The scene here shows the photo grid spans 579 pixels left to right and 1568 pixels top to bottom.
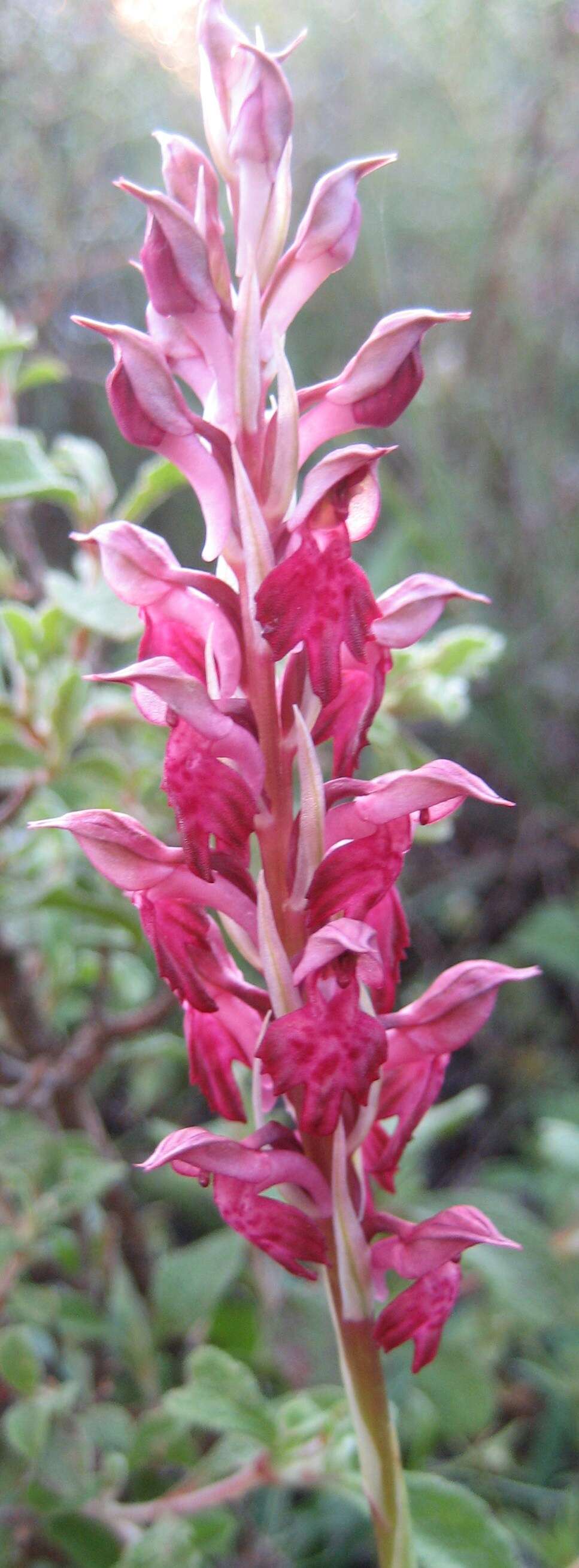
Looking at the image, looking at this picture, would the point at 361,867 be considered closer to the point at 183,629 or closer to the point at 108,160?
the point at 183,629

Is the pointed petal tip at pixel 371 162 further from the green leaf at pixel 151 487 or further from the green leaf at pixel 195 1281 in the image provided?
the green leaf at pixel 195 1281

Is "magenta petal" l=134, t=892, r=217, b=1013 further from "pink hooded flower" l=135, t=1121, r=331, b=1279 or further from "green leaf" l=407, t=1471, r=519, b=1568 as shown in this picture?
"green leaf" l=407, t=1471, r=519, b=1568

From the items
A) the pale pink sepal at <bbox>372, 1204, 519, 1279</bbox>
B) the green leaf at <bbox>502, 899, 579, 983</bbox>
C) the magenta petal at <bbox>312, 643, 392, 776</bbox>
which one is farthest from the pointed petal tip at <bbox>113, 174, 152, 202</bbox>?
the green leaf at <bbox>502, 899, 579, 983</bbox>

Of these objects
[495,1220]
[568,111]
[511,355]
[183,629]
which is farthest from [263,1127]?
[568,111]

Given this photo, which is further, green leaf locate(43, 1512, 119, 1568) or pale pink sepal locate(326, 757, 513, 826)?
green leaf locate(43, 1512, 119, 1568)

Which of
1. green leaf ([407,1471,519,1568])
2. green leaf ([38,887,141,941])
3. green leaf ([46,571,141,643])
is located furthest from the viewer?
green leaf ([38,887,141,941])

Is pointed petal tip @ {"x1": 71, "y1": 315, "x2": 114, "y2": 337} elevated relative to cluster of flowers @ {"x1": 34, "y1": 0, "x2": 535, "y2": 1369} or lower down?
elevated

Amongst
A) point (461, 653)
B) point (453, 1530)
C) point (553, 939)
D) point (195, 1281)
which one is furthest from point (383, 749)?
point (553, 939)
